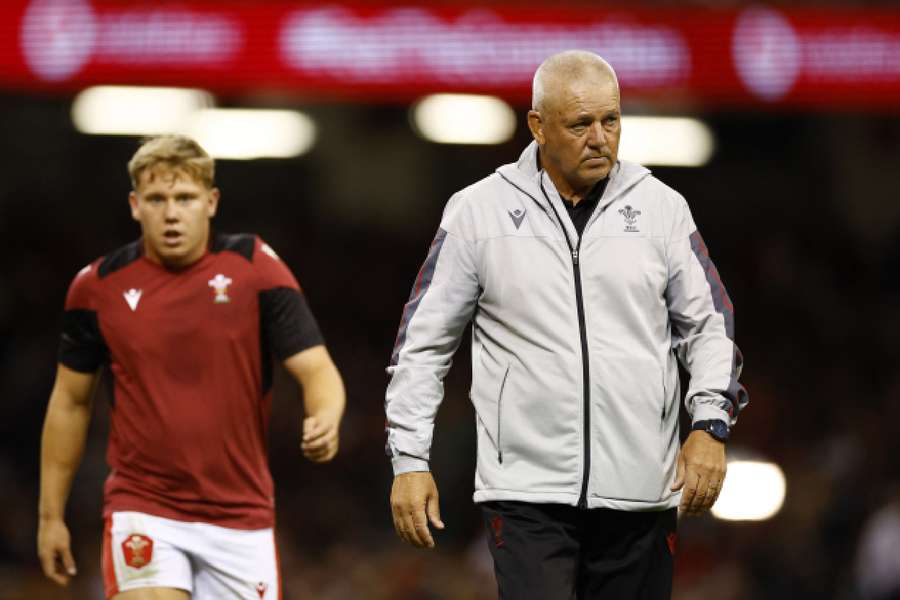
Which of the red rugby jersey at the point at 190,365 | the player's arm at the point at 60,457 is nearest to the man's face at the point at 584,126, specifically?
the red rugby jersey at the point at 190,365

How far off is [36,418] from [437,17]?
471cm

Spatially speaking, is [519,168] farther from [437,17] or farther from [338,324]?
[338,324]

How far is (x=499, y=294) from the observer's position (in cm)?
480

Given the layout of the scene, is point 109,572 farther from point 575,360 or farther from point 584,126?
point 584,126

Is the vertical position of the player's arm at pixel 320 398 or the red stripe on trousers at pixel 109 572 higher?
the player's arm at pixel 320 398

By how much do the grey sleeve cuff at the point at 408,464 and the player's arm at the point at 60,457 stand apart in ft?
5.29

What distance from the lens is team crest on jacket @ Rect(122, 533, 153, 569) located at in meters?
5.67

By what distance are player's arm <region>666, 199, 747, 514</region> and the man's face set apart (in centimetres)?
28

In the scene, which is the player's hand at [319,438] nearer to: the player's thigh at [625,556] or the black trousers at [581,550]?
the black trousers at [581,550]

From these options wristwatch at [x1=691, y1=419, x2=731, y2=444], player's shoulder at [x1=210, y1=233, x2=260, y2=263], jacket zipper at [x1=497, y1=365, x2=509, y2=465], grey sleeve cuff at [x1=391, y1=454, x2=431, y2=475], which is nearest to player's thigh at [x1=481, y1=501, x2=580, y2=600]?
jacket zipper at [x1=497, y1=365, x2=509, y2=465]

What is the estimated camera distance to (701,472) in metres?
4.57

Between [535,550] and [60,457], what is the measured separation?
2.02 metres

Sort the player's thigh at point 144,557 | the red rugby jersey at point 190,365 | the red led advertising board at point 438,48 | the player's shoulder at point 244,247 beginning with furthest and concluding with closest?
the red led advertising board at point 438,48
the player's shoulder at point 244,247
the red rugby jersey at point 190,365
the player's thigh at point 144,557

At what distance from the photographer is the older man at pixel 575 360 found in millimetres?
4684
